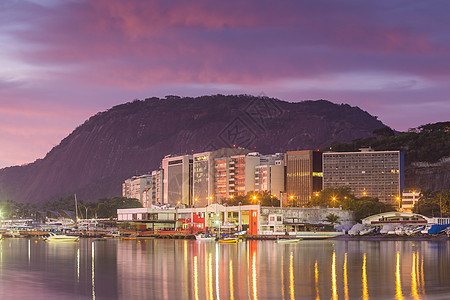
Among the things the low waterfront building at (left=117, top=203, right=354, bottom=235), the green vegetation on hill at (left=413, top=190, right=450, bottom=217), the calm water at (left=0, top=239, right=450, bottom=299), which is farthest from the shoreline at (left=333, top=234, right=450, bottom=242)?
the calm water at (left=0, top=239, right=450, bottom=299)

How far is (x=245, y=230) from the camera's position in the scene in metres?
165

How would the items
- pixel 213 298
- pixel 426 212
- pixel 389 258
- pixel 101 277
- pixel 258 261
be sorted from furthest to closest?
pixel 426 212, pixel 389 258, pixel 258 261, pixel 101 277, pixel 213 298

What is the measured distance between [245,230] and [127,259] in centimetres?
8779

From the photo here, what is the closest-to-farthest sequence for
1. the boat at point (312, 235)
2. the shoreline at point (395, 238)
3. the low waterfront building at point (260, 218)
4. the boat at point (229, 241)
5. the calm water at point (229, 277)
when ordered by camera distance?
the calm water at point (229, 277) → the boat at point (229, 241) → the shoreline at point (395, 238) → the boat at point (312, 235) → the low waterfront building at point (260, 218)

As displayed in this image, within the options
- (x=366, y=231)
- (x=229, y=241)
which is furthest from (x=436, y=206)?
(x=229, y=241)

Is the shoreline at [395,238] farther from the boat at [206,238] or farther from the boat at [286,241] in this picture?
the boat at [206,238]

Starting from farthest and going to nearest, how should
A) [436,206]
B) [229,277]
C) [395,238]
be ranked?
1. [436,206]
2. [395,238]
3. [229,277]

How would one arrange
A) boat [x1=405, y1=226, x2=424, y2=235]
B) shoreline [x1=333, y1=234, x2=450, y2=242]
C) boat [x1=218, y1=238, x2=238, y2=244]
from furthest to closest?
boat [x1=405, y1=226, x2=424, y2=235] → shoreline [x1=333, y1=234, x2=450, y2=242] → boat [x1=218, y1=238, x2=238, y2=244]

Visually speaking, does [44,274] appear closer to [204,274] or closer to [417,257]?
[204,274]

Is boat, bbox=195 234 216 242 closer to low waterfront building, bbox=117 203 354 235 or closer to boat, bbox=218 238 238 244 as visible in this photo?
low waterfront building, bbox=117 203 354 235

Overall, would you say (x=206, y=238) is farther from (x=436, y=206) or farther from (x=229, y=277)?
(x=229, y=277)

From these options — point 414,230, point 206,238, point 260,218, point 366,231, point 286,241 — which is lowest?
point 366,231

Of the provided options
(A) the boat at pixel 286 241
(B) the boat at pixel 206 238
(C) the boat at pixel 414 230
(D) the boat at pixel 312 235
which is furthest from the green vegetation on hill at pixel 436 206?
(B) the boat at pixel 206 238

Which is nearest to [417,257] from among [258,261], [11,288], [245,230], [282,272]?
[258,261]
